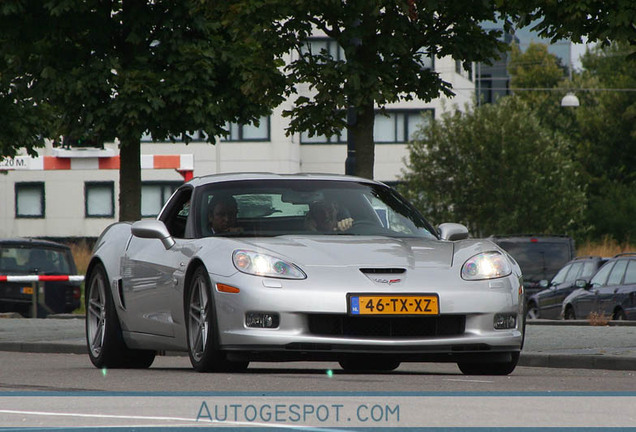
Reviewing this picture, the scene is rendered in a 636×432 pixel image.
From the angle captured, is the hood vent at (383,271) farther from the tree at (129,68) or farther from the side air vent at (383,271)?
the tree at (129,68)

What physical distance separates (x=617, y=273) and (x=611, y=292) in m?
0.45

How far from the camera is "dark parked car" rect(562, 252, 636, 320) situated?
23.8 m

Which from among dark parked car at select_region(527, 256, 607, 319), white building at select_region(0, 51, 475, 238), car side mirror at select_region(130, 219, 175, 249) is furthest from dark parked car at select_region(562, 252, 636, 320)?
white building at select_region(0, 51, 475, 238)

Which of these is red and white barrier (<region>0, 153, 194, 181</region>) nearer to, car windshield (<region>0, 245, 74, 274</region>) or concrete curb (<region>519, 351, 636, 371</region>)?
car windshield (<region>0, 245, 74, 274</region>)

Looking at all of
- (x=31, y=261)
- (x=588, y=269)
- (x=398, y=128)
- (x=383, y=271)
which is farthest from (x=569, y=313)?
(x=398, y=128)

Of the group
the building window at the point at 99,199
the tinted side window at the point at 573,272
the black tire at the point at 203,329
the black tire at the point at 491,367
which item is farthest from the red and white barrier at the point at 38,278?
the building window at the point at 99,199

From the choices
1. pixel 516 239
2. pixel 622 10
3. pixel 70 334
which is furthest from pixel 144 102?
pixel 516 239

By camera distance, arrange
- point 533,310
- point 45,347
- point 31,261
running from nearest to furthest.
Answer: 1. point 45,347
2. point 31,261
3. point 533,310

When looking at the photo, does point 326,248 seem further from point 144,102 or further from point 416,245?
point 144,102

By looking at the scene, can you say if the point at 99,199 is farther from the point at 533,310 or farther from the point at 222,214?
the point at 222,214

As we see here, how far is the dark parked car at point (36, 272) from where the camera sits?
28438 mm

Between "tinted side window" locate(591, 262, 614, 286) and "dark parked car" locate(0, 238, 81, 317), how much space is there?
10.3 meters

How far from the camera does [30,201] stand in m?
66.3

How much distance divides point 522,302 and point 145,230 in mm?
2805
